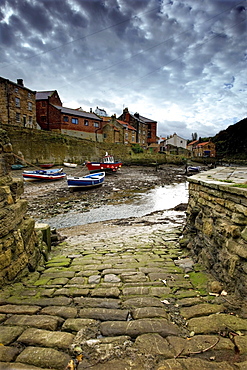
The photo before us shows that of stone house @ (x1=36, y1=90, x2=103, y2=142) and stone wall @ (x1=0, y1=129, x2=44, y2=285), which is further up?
stone house @ (x1=36, y1=90, x2=103, y2=142)

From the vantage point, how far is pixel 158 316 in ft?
7.34

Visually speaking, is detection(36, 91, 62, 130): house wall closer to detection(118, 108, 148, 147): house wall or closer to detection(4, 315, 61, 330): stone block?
detection(118, 108, 148, 147): house wall

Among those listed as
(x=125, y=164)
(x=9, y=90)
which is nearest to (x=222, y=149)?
(x=125, y=164)

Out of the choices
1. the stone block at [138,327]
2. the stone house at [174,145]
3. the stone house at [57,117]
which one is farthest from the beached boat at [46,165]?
the stone house at [174,145]

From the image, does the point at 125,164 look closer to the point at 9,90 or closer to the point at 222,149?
the point at 9,90

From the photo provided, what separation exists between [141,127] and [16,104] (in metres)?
38.0

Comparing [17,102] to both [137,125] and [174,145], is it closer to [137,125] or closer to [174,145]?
[137,125]

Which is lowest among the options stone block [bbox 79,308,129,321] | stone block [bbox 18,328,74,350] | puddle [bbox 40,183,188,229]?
puddle [bbox 40,183,188,229]

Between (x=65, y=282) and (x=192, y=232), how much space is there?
318 cm

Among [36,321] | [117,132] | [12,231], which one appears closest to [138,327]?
[36,321]

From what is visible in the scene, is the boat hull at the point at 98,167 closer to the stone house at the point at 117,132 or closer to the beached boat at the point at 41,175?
the beached boat at the point at 41,175

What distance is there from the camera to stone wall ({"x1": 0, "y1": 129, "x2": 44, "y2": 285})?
2967 millimetres

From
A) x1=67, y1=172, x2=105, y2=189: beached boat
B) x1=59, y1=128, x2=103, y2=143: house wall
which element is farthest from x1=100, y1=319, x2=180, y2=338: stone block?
x1=59, y1=128, x2=103, y2=143: house wall

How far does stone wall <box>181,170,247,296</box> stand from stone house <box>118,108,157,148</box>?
58.8m
